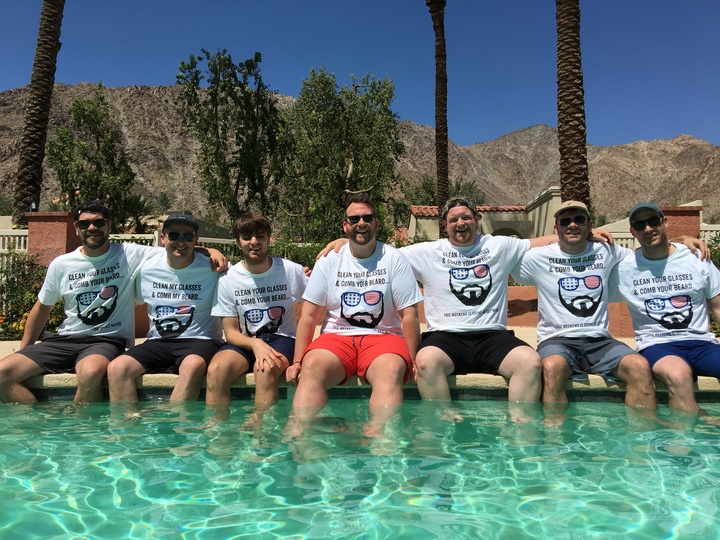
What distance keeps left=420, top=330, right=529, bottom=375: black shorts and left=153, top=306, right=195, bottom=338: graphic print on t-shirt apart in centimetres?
203

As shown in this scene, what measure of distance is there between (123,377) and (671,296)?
4508mm

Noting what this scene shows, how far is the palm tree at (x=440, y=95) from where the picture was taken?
60.2ft

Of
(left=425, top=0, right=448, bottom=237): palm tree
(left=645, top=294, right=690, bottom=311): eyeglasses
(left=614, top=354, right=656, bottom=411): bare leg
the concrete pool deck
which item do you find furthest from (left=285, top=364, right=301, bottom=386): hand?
(left=425, top=0, right=448, bottom=237): palm tree

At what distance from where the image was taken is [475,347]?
448 centimetres

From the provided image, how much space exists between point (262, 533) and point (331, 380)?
1.72 metres

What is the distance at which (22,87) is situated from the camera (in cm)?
8738

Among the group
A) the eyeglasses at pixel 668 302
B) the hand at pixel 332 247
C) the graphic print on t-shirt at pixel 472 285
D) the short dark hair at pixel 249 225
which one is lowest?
the eyeglasses at pixel 668 302

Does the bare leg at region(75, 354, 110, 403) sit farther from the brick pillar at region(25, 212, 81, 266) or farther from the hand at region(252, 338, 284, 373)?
the brick pillar at region(25, 212, 81, 266)

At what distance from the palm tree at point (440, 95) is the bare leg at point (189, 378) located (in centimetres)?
1445

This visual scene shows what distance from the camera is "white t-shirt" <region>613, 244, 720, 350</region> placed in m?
4.50

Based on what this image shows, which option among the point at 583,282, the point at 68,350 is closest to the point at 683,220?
the point at 583,282

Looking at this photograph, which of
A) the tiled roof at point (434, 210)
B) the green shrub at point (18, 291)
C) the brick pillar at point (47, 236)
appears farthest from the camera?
the tiled roof at point (434, 210)

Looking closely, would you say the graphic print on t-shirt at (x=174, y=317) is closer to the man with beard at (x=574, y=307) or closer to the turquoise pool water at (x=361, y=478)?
the turquoise pool water at (x=361, y=478)

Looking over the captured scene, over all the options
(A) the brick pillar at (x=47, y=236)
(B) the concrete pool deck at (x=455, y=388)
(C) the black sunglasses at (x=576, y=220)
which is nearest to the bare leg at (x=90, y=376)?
(B) the concrete pool deck at (x=455, y=388)
